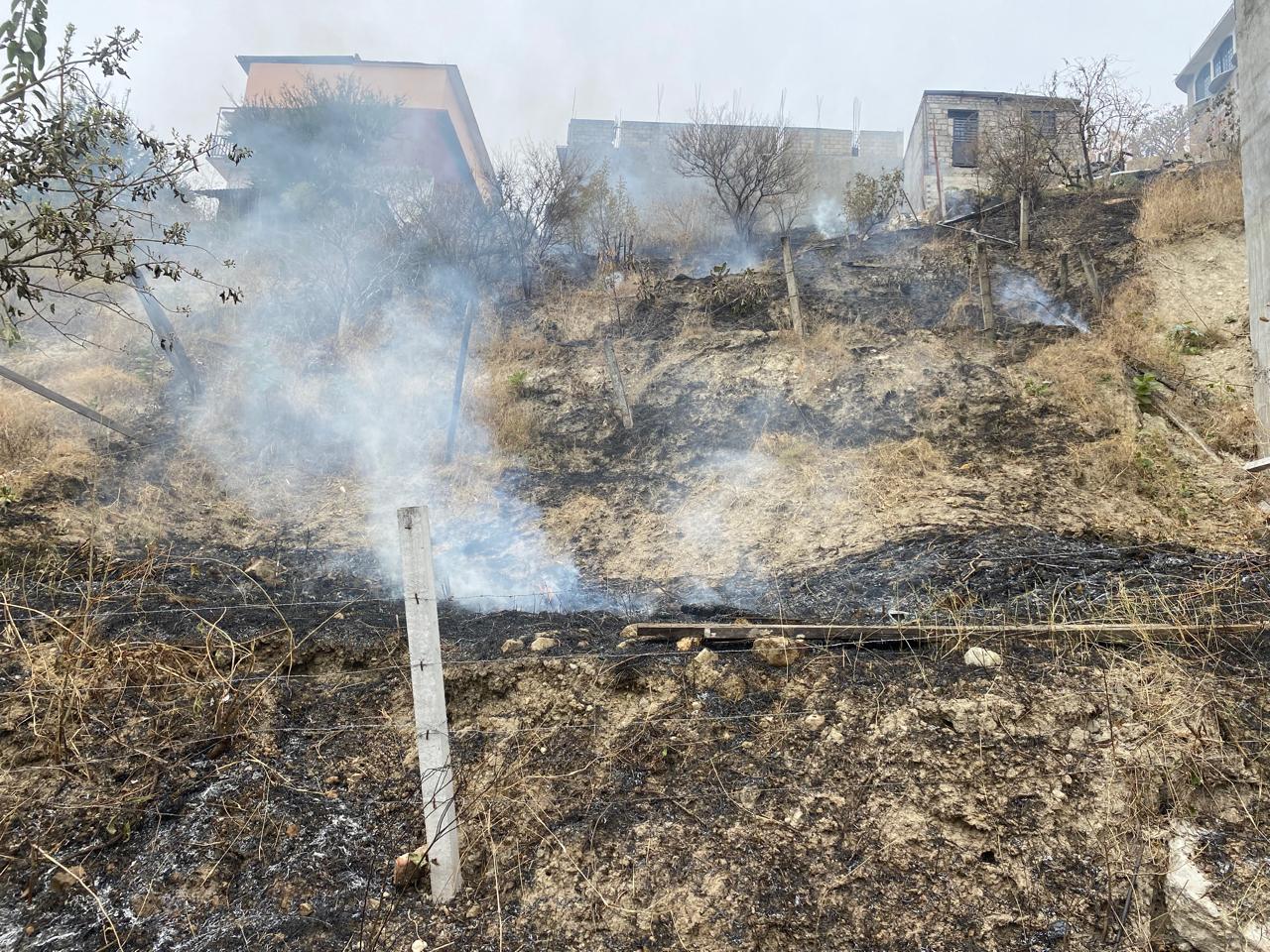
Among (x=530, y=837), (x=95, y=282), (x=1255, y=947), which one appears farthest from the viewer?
(x=95, y=282)

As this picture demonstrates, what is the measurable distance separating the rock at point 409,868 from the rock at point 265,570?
200 inches

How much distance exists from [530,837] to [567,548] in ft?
17.2

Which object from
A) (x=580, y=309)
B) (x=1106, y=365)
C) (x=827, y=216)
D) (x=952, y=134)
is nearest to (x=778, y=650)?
(x=1106, y=365)

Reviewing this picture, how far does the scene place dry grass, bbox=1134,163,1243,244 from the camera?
1187 centimetres

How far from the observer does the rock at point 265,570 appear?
7.58 m

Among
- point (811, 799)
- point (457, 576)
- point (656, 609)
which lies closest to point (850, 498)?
point (656, 609)

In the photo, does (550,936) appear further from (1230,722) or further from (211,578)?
(211,578)

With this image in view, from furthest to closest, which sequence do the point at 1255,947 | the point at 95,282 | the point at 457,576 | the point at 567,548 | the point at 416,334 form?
the point at 95,282, the point at 416,334, the point at 567,548, the point at 457,576, the point at 1255,947

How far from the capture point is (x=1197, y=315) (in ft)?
33.8

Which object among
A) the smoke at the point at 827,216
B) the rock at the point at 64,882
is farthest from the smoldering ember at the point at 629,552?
the smoke at the point at 827,216

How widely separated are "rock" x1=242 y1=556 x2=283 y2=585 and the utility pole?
1050 cm

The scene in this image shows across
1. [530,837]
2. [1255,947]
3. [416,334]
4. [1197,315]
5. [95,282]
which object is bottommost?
[1255,947]

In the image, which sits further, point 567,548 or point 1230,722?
point 567,548

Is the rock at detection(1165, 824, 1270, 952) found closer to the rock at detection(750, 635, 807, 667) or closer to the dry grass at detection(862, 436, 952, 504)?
the rock at detection(750, 635, 807, 667)
